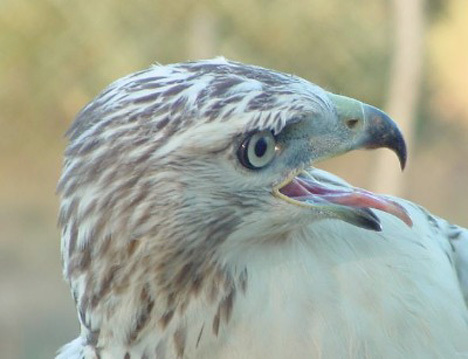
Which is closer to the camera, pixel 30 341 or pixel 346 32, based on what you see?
pixel 30 341

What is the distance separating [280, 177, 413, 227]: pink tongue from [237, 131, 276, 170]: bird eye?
0.36 feet

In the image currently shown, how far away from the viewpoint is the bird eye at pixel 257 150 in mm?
Result: 2395

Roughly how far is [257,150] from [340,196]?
0.78ft

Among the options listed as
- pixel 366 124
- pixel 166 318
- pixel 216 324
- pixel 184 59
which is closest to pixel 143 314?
pixel 166 318

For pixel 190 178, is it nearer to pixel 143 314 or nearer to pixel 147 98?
pixel 147 98

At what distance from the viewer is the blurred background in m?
15.3

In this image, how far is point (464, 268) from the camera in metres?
3.02

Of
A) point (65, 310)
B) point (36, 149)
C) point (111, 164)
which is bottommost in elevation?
point (65, 310)

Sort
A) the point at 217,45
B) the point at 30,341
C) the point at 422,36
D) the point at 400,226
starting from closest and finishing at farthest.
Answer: the point at 400,226 < the point at 30,341 < the point at 217,45 < the point at 422,36

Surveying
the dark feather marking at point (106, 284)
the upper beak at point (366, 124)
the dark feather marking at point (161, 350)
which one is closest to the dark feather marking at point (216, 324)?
the dark feather marking at point (161, 350)

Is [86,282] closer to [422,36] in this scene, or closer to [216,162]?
[216,162]

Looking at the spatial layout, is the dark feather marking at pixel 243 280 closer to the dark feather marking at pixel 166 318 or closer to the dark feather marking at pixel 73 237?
the dark feather marking at pixel 166 318

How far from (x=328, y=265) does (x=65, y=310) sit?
12.3 m

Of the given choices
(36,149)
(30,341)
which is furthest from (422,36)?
(30,341)
